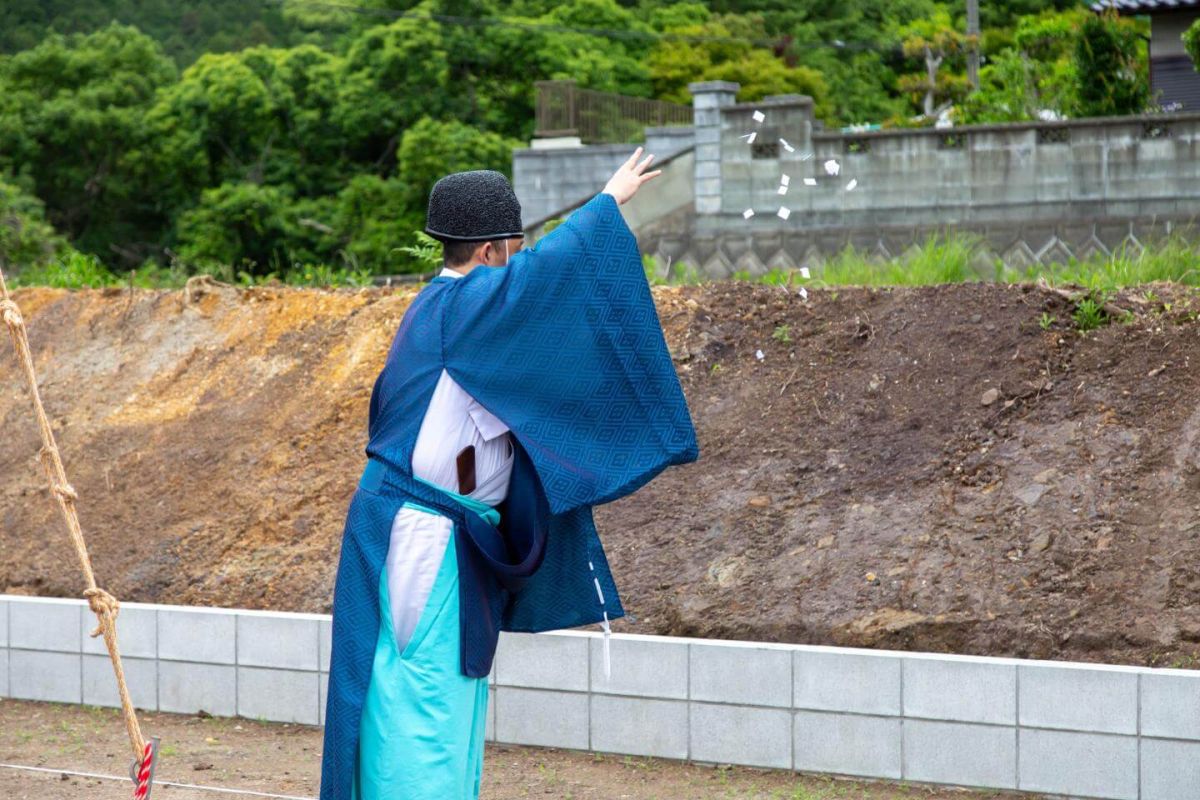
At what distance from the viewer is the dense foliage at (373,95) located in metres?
20.0

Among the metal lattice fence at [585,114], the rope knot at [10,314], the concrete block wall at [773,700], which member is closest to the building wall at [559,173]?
the metal lattice fence at [585,114]

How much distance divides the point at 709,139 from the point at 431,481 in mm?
9770

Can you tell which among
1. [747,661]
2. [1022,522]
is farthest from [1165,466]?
[747,661]

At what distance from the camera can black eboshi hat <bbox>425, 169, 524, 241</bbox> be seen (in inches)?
122

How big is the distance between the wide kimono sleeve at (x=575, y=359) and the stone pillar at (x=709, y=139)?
31.3ft

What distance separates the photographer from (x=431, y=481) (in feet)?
10.0

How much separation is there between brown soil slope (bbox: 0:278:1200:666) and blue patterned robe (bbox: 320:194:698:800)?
7.19 ft

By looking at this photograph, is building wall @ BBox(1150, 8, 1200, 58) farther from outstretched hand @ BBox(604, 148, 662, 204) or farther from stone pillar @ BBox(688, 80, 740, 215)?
outstretched hand @ BBox(604, 148, 662, 204)

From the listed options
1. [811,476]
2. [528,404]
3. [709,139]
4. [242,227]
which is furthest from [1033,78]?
[528,404]

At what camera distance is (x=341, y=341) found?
779 cm

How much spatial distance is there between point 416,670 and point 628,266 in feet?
3.16

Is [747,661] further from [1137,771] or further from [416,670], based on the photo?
[416,670]

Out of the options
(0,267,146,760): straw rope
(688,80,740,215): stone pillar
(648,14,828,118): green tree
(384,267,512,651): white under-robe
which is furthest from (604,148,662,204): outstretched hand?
(648,14,828,118): green tree

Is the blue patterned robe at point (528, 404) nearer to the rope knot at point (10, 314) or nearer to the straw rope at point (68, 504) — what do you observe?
the straw rope at point (68, 504)
